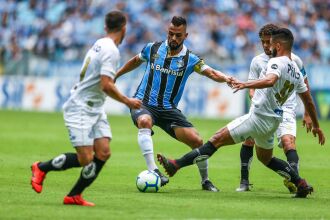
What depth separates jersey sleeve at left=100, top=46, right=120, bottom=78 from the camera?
9.26 metres

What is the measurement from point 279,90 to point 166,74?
6.20 feet

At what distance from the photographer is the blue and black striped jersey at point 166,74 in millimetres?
12102

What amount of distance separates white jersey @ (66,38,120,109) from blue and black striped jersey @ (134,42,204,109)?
258 centimetres

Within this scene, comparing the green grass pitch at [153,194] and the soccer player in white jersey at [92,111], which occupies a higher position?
the soccer player in white jersey at [92,111]

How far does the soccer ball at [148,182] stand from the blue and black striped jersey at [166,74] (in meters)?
1.28

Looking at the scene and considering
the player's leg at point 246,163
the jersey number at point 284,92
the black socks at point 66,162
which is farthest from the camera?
the player's leg at point 246,163

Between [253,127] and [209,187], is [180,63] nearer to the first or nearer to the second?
[253,127]

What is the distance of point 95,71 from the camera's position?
9.47 metres

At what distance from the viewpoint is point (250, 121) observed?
36.2 ft

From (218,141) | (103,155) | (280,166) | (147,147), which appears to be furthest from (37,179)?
(280,166)

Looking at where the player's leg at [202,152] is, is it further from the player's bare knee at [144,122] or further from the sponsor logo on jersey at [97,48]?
the sponsor logo on jersey at [97,48]

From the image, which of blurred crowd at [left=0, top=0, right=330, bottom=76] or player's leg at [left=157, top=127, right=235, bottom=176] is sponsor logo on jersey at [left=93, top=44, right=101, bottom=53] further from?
blurred crowd at [left=0, top=0, right=330, bottom=76]

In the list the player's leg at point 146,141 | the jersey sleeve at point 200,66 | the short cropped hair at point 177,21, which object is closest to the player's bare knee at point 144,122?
the player's leg at point 146,141

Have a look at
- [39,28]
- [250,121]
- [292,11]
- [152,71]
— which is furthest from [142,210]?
[39,28]
